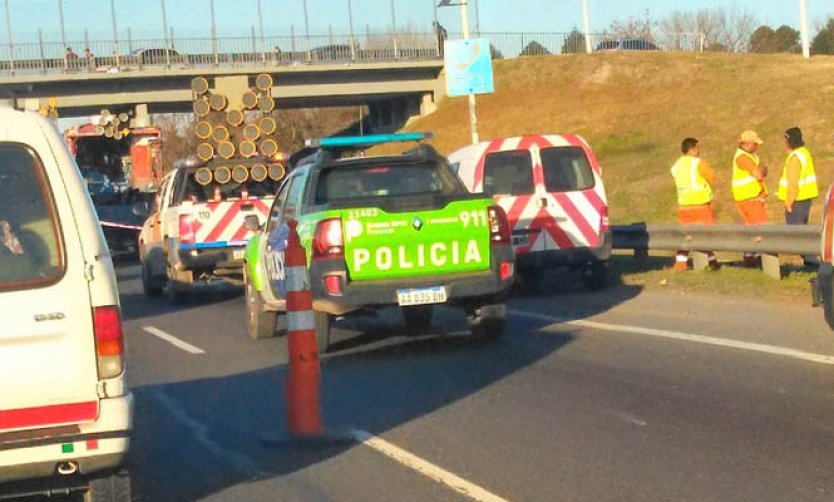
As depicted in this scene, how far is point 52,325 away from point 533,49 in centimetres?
6711

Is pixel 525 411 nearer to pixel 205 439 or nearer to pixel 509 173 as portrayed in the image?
pixel 205 439

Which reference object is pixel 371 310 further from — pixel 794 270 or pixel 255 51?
pixel 255 51

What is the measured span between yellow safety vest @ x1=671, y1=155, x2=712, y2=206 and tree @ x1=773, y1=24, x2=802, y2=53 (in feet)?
232

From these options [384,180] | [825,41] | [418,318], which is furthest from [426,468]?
[825,41]

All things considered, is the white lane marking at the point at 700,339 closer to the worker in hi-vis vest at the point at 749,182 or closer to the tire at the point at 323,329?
A: the tire at the point at 323,329

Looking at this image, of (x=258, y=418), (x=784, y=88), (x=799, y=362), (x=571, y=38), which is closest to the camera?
(x=258, y=418)

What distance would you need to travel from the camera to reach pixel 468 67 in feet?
98.1

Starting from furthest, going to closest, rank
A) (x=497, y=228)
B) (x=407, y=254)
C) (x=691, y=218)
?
(x=691, y=218), (x=497, y=228), (x=407, y=254)

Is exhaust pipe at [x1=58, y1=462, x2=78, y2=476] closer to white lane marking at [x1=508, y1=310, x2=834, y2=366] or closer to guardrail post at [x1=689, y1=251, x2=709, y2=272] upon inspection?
white lane marking at [x1=508, y1=310, x2=834, y2=366]

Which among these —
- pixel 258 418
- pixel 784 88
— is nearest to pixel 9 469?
pixel 258 418

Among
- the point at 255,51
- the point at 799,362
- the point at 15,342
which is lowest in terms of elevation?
the point at 799,362

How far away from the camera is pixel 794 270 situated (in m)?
16.0

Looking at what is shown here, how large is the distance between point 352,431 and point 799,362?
3.61 meters

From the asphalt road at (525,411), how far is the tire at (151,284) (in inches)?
280
